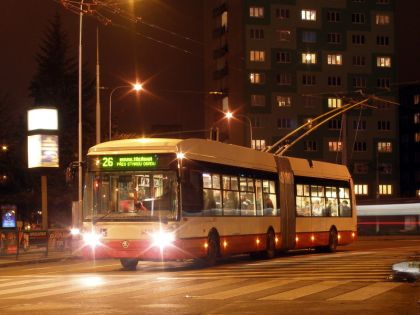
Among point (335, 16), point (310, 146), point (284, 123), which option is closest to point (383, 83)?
point (335, 16)

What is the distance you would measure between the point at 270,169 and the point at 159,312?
16203 mm

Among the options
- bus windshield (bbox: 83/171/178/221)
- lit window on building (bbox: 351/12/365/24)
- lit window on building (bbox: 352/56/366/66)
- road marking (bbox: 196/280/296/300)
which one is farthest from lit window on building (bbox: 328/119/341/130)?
road marking (bbox: 196/280/296/300)

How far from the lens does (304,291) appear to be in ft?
53.8

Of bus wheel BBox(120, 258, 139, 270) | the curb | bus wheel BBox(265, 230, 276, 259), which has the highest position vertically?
bus wheel BBox(265, 230, 276, 259)

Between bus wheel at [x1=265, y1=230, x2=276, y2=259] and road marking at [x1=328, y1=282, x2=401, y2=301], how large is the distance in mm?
10786

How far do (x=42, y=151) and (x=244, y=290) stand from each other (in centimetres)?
2396

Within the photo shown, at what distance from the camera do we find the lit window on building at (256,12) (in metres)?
105

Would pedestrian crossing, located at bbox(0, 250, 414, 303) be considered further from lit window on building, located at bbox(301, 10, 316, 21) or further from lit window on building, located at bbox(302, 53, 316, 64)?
lit window on building, located at bbox(301, 10, 316, 21)

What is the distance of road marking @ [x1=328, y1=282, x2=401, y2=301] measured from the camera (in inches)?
593

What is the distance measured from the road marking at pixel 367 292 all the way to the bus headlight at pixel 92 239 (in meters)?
8.04

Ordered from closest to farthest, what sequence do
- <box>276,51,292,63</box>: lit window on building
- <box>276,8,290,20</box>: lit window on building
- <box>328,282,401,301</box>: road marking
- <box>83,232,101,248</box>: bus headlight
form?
1. <box>328,282,401,301</box>: road marking
2. <box>83,232,101,248</box>: bus headlight
3. <box>276,8,290,20</box>: lit window on building
4. <box>276,51,292,63</box>: lit window on building

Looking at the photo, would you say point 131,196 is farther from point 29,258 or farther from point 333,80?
point 333,80

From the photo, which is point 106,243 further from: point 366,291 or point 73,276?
point 366,291

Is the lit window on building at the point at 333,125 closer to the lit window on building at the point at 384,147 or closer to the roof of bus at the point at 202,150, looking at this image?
the lit window on building at the point at 384,147
